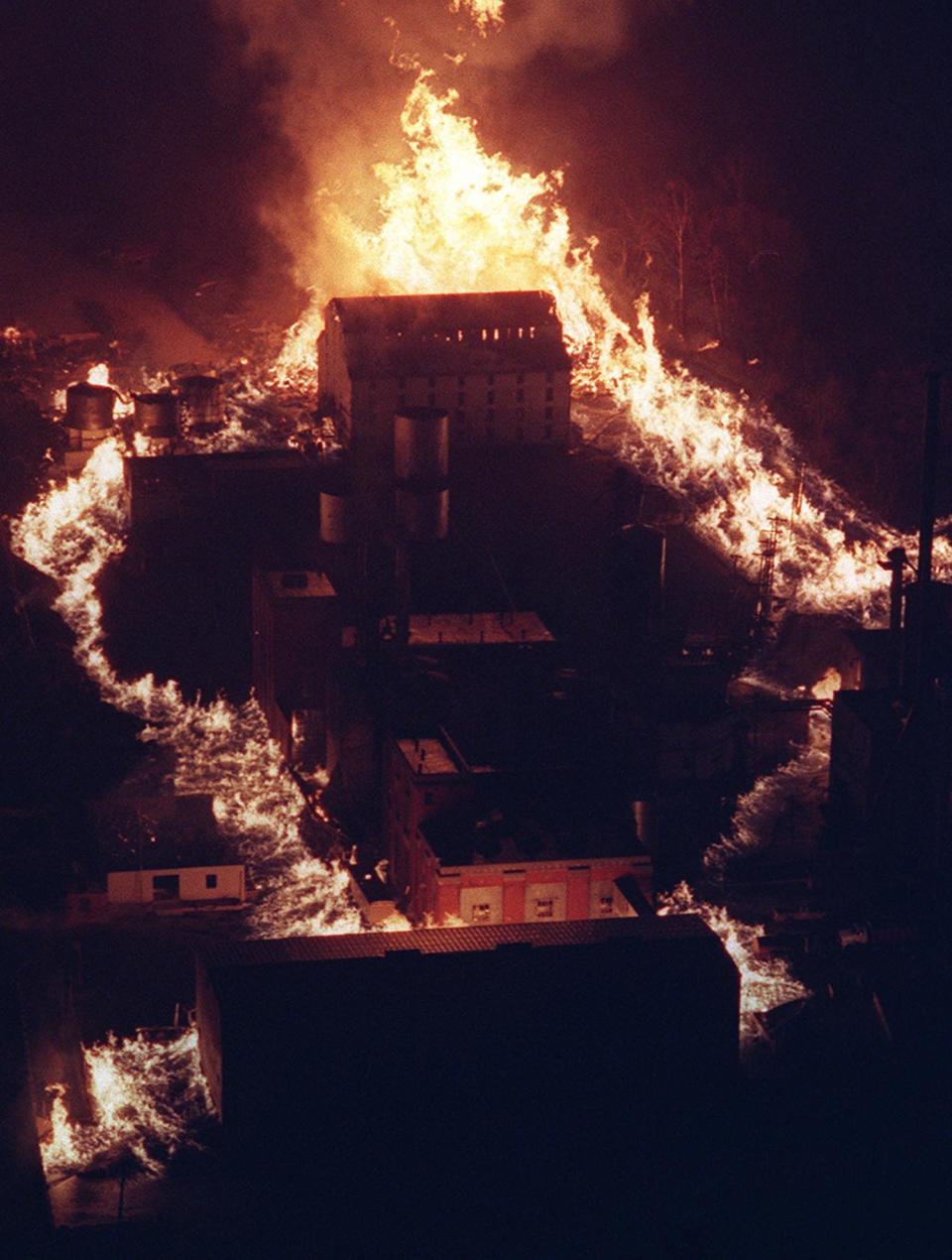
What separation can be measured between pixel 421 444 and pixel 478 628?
5696mm

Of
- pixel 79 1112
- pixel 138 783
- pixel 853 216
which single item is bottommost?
pixel 79 1112

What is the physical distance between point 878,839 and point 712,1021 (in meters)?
14.0

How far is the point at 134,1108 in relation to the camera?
214 ft

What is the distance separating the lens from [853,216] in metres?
109

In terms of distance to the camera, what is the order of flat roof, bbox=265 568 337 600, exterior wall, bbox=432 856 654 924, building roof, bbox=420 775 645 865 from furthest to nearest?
flat roof, bbox=265 568 337 600 < building roof, bbox=420 775 645 865 < exterior wall, bbox=432 856 654 924

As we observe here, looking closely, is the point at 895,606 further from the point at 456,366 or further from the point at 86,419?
the point at 86,419

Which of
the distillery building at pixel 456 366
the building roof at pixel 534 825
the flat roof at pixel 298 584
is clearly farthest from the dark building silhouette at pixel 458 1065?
the distillery building at pixel 456 366

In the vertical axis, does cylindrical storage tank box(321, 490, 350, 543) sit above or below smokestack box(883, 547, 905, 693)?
above

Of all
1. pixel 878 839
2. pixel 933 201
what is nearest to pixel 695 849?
pixel 878 839

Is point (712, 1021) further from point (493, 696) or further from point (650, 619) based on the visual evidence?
point (650, 619)

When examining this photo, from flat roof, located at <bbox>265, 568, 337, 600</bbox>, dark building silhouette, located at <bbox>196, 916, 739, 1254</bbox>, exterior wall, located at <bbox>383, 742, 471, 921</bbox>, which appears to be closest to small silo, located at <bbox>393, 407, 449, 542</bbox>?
flat roof, located at <bbox>265, 568, 337, 600</bbox>

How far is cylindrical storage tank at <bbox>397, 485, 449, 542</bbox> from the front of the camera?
284 feet

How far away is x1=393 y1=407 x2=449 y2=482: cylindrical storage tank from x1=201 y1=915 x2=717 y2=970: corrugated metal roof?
22.3m

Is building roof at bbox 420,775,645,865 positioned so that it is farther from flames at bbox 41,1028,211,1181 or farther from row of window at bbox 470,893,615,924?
flames at bbox 41,1028,211,1181
